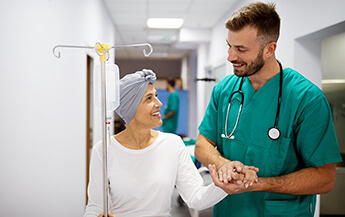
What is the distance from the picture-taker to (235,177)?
1125 mm

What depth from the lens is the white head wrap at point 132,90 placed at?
55.5 inches

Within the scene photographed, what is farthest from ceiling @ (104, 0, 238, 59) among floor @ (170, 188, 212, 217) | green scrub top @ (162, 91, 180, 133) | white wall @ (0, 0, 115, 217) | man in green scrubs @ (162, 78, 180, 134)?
floor @ (170, 188, 212, 217)

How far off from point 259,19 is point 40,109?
1315 millimetres

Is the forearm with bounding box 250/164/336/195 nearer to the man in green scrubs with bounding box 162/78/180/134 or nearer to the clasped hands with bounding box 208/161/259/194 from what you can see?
the clasped hands with bounding box 208/161/259/194

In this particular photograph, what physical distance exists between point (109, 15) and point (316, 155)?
13.9ft

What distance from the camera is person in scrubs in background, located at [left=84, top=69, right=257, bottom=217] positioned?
1.39 metres

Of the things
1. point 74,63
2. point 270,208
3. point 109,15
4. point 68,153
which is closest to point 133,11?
point 109,15

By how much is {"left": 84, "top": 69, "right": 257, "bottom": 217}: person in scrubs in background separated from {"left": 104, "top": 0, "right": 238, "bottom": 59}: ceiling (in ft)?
9.96

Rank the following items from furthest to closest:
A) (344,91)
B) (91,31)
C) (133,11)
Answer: (133,11), (91,31), (344,91)

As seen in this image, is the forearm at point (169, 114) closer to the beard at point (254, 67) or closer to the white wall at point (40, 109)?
the white wall at point (40, 109)

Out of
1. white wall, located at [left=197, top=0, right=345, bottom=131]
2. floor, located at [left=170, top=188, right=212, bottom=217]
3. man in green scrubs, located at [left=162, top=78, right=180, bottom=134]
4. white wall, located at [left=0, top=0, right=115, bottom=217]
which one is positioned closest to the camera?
white wall, located at [left=0, top=0, right=115, bottom=217]

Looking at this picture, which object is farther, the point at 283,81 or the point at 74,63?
the point at 74,63

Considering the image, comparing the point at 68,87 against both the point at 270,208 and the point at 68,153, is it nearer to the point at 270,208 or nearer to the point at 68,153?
the point at 68,153

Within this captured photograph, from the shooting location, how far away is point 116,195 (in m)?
1.40
